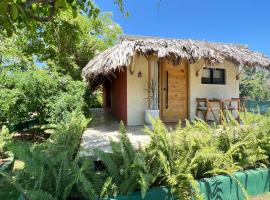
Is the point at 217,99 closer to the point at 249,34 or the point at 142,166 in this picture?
the point at 142,166

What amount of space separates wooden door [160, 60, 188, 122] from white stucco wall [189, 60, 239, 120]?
264mm

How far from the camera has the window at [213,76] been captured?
12584 millimetres

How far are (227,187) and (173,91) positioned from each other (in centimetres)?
820

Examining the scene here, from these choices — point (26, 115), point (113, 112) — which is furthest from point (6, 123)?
point (113, 112)

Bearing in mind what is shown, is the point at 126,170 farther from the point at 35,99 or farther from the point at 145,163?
the point at 35,99

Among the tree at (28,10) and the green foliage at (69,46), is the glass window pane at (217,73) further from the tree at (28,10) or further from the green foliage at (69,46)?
the tree at (28,10)

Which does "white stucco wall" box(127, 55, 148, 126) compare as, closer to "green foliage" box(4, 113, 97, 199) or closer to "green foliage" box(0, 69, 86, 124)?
"green foliage" box(0, 69, 86, 124)

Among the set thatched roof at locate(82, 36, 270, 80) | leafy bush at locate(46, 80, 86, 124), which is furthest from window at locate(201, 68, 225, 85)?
leafy bush at locate(46, 80, 86, 124)

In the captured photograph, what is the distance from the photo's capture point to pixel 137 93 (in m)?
11.5

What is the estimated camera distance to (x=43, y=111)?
9.19m

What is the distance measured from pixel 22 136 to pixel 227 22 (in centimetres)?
2251

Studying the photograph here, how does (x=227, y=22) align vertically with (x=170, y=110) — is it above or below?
above

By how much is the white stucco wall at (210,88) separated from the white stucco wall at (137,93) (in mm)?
2023

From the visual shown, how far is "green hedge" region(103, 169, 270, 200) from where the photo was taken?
3475mm
